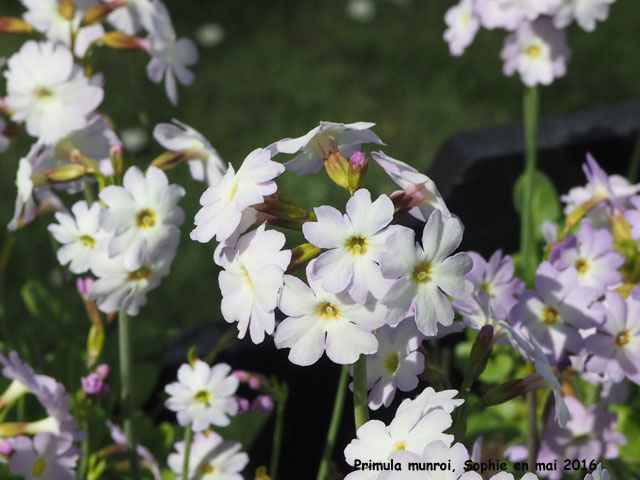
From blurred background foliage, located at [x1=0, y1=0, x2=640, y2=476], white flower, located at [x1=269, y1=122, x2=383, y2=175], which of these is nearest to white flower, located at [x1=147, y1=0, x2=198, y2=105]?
white flower, located at [x1=269, y1=122, x2=383, y2=175]

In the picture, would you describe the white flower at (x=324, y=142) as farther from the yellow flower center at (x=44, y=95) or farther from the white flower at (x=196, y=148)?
the yellow flower center at (x=44, y=95)

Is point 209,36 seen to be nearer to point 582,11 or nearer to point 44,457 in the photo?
point 582,11

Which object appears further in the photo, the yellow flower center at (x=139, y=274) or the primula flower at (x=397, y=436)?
the yellow flower center at (x=139, y=274)

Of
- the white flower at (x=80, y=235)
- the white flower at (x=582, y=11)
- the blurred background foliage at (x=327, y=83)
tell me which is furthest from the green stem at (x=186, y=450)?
the blurred background foliage at (x=327, y=83)

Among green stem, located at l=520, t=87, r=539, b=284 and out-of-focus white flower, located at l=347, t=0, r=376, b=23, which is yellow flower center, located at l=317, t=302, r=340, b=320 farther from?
out-of-focus white flower, located at l=347, t=0, r=376, b=23

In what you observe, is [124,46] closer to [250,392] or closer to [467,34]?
[467,34]

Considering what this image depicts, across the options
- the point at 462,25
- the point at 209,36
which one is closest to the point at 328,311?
the point at 462,25
